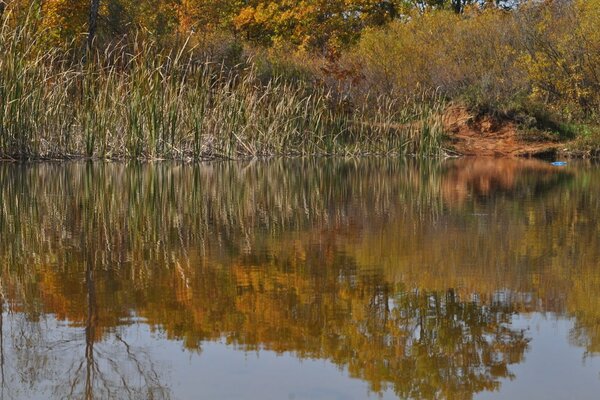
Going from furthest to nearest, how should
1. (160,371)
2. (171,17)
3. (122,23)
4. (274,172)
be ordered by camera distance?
(171,17), (122,23), (274,172), (160,371)

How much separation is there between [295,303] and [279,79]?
25.5 metres

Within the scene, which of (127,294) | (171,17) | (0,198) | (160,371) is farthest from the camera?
(171,17)

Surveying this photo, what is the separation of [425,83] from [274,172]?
59.3 ft

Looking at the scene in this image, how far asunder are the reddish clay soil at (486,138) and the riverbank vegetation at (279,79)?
338 mm

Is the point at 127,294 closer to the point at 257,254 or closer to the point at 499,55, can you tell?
the point at 257,254

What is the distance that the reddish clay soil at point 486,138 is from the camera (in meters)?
29.2

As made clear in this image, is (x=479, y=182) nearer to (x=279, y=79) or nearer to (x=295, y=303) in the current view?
(x=295, y=303)

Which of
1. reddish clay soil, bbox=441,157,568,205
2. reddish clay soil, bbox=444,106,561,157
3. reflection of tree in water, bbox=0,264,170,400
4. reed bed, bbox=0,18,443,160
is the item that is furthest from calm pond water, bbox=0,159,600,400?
reddish clay soil, bbox=444,106,561,157

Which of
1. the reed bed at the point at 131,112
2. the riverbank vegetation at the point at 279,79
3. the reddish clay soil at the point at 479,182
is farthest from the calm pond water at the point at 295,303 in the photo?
the riverbank vegetation at the point at 279,79

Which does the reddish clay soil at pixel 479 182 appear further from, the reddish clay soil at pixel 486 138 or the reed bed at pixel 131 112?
the reddish clay soil at pixel 486 138

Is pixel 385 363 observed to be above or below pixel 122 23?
below

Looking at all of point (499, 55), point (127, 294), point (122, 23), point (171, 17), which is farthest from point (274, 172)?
point (171, 17)

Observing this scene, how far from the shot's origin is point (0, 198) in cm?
984

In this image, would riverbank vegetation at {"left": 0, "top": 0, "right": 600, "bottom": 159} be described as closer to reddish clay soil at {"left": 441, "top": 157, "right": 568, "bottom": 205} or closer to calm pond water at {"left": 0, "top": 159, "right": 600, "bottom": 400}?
reddish clay soil at {"left": 441, "top": 157, "right": 568, "bottom": 205}
